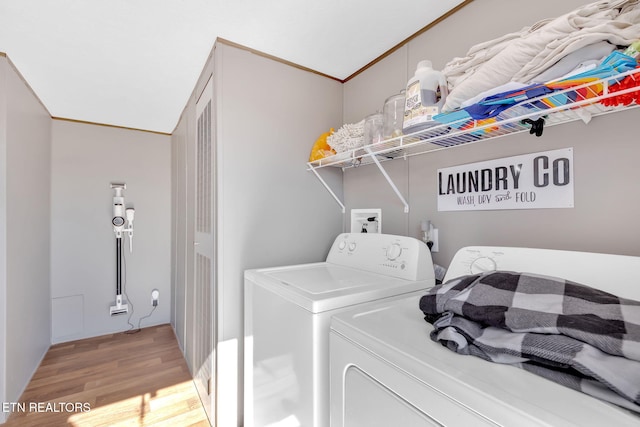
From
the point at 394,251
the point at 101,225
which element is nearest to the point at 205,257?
the point at 394,251

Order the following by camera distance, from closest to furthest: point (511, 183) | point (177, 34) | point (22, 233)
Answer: point (511, 183) < point (177, 34) < point (22, 233)

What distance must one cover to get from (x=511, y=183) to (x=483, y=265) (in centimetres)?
38

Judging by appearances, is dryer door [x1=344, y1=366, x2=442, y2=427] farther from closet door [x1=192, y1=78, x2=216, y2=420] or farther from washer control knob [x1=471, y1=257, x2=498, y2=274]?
closet door [x1=192, y1=78, x2=216, y2=420]

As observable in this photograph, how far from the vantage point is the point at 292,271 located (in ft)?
5.21

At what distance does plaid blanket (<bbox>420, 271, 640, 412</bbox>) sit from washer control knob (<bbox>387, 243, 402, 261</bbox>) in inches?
21.1

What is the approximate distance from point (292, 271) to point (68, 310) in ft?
10.1

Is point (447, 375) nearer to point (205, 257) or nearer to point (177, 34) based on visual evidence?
point (205, 257)

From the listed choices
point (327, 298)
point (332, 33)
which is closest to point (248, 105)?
point (332, 33)

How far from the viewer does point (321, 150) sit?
1.82 m

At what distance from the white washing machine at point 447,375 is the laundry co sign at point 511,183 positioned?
0.25 metres

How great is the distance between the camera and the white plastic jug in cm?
108

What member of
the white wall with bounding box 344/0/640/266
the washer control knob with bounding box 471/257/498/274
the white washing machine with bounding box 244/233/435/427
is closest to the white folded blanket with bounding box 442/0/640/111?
the white wall with bounding box 344/0/640/266

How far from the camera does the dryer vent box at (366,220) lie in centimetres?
178

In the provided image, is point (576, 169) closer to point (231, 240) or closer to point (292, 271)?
point (292, 271)
